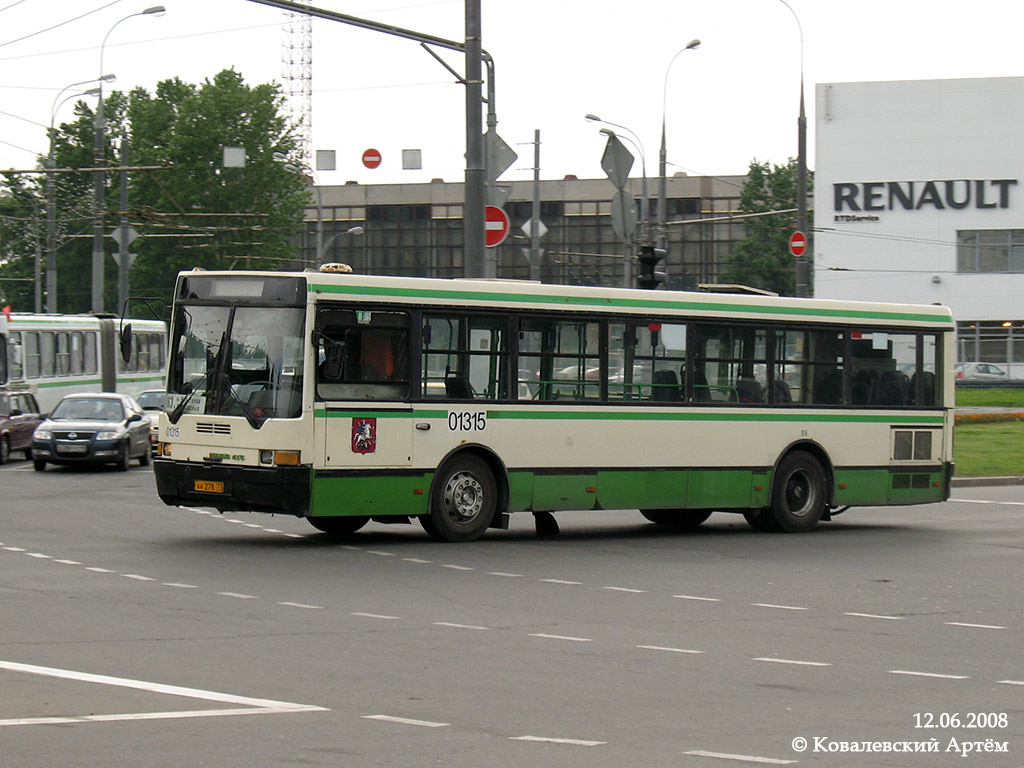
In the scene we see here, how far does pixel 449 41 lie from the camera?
21016mm

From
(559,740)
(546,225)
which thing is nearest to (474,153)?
(559,740)

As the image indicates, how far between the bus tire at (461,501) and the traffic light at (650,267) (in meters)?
7.18

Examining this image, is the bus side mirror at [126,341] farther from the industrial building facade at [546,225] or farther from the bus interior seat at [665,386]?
the industrial building facade at [546,225]

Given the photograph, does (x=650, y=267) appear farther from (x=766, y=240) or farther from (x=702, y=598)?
(x=766, y=240)

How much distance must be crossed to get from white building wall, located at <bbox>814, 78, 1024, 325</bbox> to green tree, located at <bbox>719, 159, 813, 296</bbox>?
695 inches

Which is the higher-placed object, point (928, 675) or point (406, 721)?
point (406, 721)

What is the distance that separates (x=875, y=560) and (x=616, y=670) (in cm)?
737

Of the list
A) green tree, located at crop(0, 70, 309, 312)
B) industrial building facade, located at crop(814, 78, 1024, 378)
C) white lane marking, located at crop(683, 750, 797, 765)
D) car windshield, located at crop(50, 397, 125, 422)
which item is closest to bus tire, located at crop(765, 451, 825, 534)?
white lane marking, located at crop(683, 750, 797, 765)

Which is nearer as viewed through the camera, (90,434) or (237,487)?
(237,487)

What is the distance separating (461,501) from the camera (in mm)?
15719

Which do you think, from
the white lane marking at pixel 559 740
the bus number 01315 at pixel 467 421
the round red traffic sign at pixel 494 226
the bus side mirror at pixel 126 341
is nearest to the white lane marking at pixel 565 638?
the white lane marking at pixel 559 740

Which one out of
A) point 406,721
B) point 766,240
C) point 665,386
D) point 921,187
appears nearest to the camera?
point 406,721

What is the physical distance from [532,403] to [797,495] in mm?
4075

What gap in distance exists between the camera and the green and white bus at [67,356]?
3703 cm
